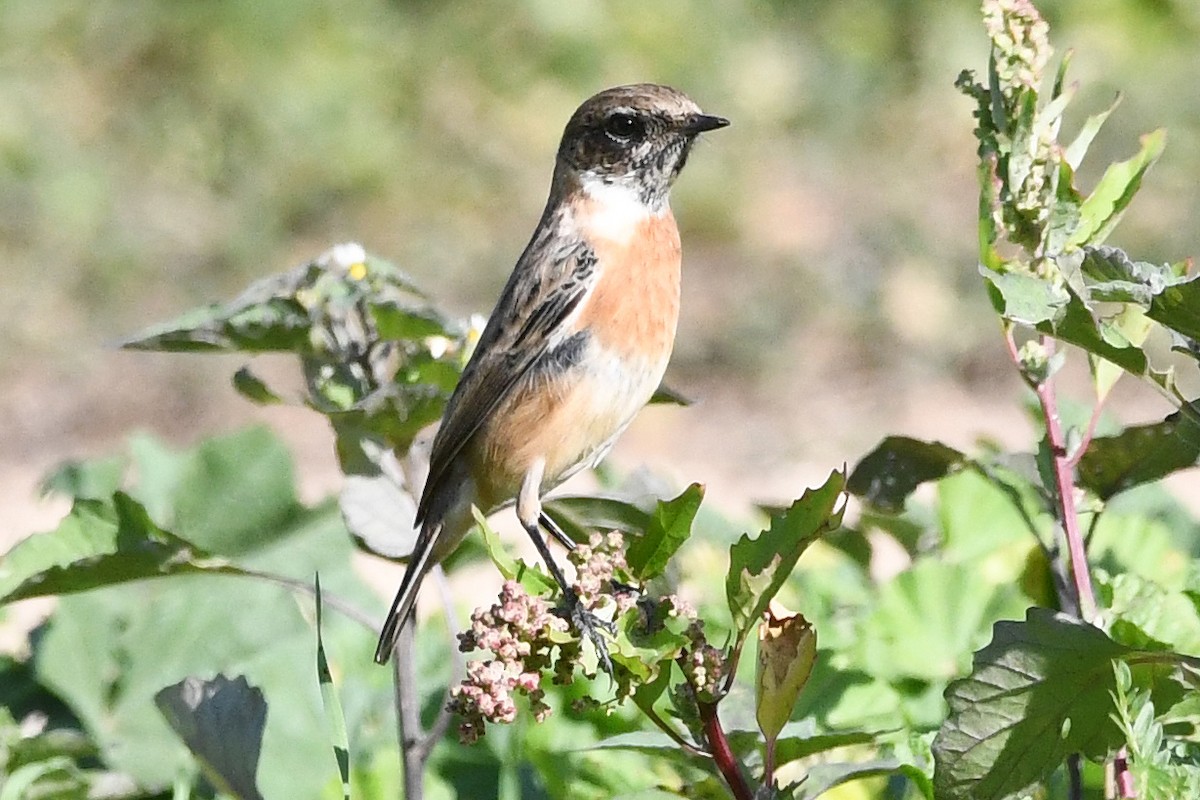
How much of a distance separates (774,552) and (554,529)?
1.86 meters

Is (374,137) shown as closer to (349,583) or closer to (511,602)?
(349,583)

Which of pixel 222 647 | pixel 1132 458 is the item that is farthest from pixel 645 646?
pixel 222 647

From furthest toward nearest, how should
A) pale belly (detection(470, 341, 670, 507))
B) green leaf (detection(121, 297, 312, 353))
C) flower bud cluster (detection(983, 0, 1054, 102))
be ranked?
pale belly (detection(470, 341, 670, 507))
green leaf (detection(121, 297, 312, 353))
flower bud cluster (detection(983, 0, 1054, 102))

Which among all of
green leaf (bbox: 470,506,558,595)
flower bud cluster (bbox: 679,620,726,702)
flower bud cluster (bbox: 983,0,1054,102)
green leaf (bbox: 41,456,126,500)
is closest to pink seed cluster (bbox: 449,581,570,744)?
green leaf (bbox: 470,506,558,595)

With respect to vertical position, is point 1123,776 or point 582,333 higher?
point 582,333

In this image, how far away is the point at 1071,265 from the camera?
2.25 metres

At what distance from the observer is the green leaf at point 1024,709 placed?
2090 mm

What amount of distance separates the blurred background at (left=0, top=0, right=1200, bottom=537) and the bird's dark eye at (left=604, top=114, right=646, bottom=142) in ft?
10.4

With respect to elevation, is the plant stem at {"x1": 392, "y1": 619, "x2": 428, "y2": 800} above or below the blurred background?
below

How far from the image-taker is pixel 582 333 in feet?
12.7

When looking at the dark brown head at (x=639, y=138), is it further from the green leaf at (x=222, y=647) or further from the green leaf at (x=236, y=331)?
the green leaf at (x=236, y=331)

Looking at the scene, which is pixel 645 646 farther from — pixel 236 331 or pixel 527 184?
pixel 527 184

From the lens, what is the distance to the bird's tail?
2951 mm

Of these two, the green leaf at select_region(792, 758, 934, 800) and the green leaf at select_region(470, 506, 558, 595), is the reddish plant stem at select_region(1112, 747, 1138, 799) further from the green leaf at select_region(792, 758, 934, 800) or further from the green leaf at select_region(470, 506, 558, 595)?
the green leaf at select_region(470, 506, 558, 595)
